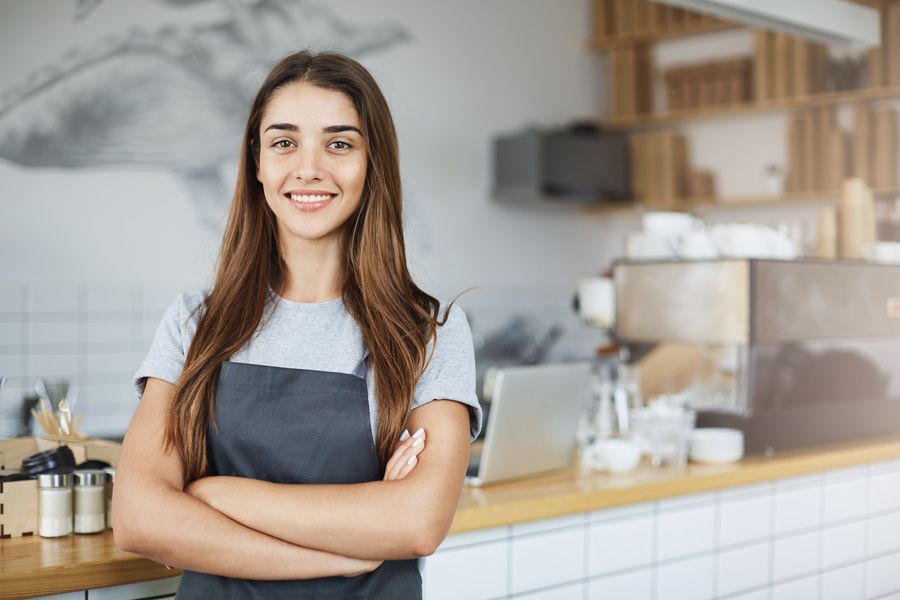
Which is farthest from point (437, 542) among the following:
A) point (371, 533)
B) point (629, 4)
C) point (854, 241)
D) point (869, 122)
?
point (629, 4)

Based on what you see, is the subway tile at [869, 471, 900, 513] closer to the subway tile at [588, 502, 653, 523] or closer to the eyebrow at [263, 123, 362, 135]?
the subway tile at [588, 502, 653, 523]

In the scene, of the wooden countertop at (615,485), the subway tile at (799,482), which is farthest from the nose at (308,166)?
the subway tile at (799,482)

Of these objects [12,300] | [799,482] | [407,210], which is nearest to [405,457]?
[799,482]

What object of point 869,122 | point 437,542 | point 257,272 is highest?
point 869,122

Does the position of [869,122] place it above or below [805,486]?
above

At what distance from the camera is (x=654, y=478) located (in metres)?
2.60

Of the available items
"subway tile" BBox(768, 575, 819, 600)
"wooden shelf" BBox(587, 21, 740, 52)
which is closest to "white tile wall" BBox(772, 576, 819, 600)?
"subway tile" BBox(768, 575, 819, 600)

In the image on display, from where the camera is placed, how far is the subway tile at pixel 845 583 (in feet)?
9.89

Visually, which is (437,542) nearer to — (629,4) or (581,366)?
(581,366)

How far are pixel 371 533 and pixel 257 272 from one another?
0.47 m

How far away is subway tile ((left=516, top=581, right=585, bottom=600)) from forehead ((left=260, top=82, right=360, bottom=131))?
125cm

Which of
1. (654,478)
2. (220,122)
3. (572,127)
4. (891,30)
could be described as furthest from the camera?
(572,127)

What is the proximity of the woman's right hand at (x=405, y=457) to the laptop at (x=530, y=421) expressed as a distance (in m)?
0.87

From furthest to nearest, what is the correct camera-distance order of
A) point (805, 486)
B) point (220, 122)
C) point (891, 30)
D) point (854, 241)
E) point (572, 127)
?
point (572, 127) → point (891, 30) → point (220, 122) → point (854, 241) → point (805, 486)
